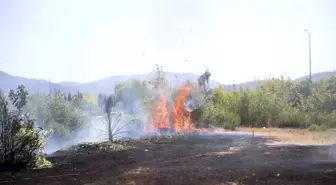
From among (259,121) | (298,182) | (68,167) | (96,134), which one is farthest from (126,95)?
(298,182)

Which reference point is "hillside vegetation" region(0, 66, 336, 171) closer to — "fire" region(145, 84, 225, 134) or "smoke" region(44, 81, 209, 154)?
"smoke" region(44, 81, 209, 154)

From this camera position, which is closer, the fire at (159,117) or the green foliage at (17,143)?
the green foliage at (17,143)

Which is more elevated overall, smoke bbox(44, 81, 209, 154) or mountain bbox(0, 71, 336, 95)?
mountain bbox(0, 71, 336, 95)

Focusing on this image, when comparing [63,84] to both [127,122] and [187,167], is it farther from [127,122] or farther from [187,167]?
[187,167]

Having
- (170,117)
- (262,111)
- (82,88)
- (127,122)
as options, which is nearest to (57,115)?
(127,122)

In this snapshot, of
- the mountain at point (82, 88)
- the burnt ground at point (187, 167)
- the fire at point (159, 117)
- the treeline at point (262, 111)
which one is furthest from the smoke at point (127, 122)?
the burnt ground at point (187, 167)

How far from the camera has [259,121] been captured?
29.0 metres

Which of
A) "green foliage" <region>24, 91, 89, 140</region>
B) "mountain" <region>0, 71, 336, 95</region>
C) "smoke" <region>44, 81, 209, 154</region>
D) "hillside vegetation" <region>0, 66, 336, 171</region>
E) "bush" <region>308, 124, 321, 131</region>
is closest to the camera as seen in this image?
"smoke" <region>44, 81, 209, 154</region>

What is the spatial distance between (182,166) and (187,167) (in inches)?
11.1

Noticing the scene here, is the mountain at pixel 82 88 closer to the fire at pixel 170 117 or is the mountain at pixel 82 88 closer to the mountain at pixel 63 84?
the mountain at pixel 63 84

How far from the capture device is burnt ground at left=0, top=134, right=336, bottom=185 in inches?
359

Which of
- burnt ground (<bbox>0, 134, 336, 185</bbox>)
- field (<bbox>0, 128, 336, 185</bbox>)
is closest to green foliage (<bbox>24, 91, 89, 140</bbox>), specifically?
field (<bbox>0, 128, 336, 185</bbox>)

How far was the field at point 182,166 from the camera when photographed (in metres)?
9.14

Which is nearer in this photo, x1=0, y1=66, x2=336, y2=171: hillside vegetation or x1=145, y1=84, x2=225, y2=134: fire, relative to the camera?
x1=0, y1=66, x2=336, y2=171: hillside vegetation
